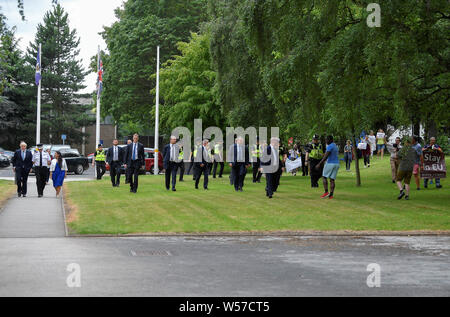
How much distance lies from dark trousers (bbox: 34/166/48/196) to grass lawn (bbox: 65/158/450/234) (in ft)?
3.16

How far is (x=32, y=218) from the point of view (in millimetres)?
16438

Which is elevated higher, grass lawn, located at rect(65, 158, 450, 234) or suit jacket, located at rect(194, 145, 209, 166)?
suit jacket, located at rect(194, 145, 209, 166)

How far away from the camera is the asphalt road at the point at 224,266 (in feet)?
25.8

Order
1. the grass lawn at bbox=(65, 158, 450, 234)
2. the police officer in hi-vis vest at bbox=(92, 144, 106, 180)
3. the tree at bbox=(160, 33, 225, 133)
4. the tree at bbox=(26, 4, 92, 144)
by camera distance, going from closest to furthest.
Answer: the grass lawn at bbox=(65, 158, 450, 234), the police officer in hi-vis vest at bbox=(92, 144, 106, 180), the tree at bbox=(160, 33, 225, 133), the tree at bbox=(26, 4, 92, 144)

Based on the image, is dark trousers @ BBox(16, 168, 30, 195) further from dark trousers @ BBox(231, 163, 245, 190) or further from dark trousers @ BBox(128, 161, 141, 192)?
dark trousers @ BBox(231, 163, 245, 190)

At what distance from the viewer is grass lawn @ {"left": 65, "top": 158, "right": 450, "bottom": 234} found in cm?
1491

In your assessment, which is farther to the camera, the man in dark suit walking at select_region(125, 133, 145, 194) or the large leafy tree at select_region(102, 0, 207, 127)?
the large leafy tree at select_region(102, 0, 207, 127)

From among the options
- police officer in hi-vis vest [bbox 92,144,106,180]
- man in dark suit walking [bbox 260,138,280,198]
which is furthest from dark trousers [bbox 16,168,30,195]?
police officer in hi-vis vest [bbox 92,144,106,180]

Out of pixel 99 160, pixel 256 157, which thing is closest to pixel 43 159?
pixel 256 157

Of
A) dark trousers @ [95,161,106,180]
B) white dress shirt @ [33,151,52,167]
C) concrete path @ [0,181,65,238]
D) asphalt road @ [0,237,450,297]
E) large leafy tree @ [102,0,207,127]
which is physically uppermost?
large leafy tree @ [102,0,207,127]

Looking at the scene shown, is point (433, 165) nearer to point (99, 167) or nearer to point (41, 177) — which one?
point (41, 177)

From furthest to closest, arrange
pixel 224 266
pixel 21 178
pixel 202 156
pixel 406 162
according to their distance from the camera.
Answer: pixel 202 156
pixel 21 178
pixel 406 162
pixel 224 266

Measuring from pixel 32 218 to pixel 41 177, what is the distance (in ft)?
25.2

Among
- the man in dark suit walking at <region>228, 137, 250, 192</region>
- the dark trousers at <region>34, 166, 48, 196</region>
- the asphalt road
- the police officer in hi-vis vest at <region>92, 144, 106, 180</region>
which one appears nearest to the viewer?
the asphalt road
